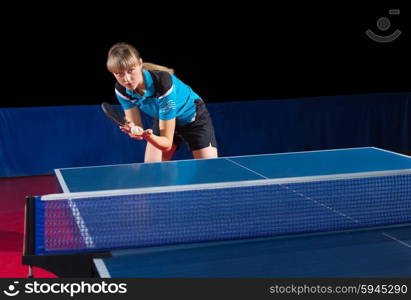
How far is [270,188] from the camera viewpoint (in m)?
3.42

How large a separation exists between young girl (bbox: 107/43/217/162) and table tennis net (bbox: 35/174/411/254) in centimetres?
88

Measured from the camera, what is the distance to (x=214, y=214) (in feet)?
9.89

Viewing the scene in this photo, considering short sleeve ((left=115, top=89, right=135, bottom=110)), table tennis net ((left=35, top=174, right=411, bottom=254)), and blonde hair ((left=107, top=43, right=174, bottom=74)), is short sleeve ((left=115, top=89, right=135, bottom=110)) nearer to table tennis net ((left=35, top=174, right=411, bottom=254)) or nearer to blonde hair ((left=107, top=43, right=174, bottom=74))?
blonde hair ((left=107, top=43, right=174, bottom=74))

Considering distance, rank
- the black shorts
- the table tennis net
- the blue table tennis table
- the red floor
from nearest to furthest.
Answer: the blue table tennis table, the table tennis net, the red floor, the black shorts

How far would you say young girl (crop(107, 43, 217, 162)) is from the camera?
3750 millimetres

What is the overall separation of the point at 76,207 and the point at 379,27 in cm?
906

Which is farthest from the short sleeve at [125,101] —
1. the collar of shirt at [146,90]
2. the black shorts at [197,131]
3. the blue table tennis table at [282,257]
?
the blue table tennis table at [282,257]

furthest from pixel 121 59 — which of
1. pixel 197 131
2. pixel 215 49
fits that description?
pixel 215 49

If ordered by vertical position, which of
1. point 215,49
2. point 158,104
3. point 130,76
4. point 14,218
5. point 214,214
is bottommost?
point 14,218

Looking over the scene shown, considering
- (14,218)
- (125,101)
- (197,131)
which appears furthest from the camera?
(14,218)

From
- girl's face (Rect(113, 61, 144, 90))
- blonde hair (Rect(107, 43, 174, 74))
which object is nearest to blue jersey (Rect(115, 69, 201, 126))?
girl's face (Rect(113, 61, 144, 90))

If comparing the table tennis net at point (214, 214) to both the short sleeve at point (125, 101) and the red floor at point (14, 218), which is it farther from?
the red floor at point (14, 218)

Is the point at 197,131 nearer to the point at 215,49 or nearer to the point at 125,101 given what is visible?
the point at 125,101

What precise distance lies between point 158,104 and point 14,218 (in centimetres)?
233
